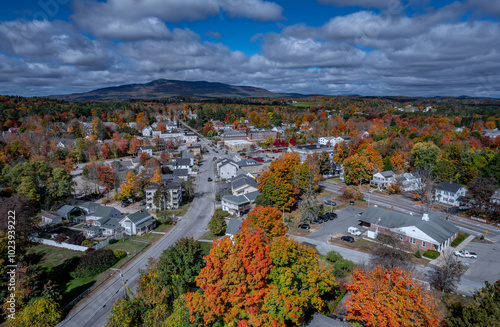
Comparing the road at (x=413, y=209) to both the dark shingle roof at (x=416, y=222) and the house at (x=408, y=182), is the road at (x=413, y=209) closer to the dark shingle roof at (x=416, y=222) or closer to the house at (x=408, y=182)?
the house at (x=408, y=182)

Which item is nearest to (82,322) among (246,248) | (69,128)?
(246,248)

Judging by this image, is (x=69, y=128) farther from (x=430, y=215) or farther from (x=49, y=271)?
(x=430, y=215)

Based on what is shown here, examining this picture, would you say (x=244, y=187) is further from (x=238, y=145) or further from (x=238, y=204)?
(x=238, y=145)

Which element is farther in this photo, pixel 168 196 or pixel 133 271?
pixel 168 196

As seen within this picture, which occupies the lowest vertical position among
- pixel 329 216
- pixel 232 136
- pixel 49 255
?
pixel 49 255

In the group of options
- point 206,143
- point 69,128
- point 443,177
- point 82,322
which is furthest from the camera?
point 206,143

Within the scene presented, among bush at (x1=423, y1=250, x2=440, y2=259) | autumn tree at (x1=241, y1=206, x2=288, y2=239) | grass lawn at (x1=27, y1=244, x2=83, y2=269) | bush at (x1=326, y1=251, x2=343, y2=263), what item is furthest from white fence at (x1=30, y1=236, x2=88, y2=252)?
bush at (x1=423, y1=250, x2=440, y2=259)

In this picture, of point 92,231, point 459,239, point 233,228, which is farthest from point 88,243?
point 459,239
